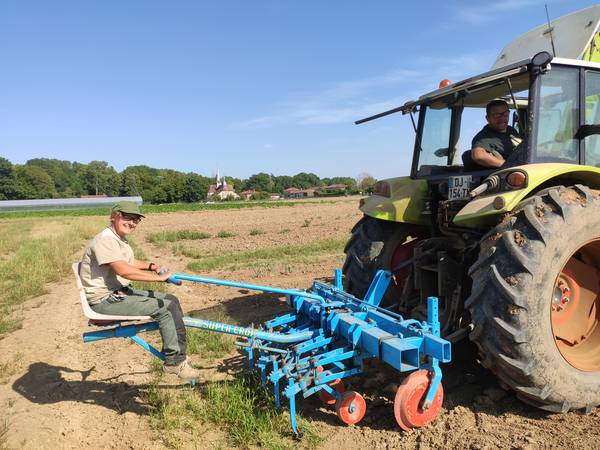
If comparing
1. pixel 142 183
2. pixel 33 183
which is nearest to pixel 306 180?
pixel 142 183

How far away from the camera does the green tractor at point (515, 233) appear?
274cm

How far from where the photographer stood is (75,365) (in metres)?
4.29

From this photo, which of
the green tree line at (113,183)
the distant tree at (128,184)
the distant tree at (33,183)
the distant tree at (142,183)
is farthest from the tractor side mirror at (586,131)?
the distant tree at (33,183)

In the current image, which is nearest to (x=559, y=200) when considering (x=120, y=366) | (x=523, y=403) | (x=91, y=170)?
(x=523, y=403)

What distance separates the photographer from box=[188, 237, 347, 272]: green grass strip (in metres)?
9.07

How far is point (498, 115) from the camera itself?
3.77 meters

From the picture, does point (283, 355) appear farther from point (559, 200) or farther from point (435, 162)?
point (435, 162)

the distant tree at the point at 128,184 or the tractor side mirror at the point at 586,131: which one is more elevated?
the distant tree at the point at 128,184

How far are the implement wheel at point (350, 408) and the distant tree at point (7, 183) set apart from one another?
93.8 m

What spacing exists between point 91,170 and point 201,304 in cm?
10948

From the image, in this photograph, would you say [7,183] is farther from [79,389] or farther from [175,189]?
[79,389]

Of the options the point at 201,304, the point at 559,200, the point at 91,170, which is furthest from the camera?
the point at 91,170

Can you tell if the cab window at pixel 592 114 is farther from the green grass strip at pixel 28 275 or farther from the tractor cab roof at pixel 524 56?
the green grass strip at pixel 28 275

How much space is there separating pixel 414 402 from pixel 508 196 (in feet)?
4.70
